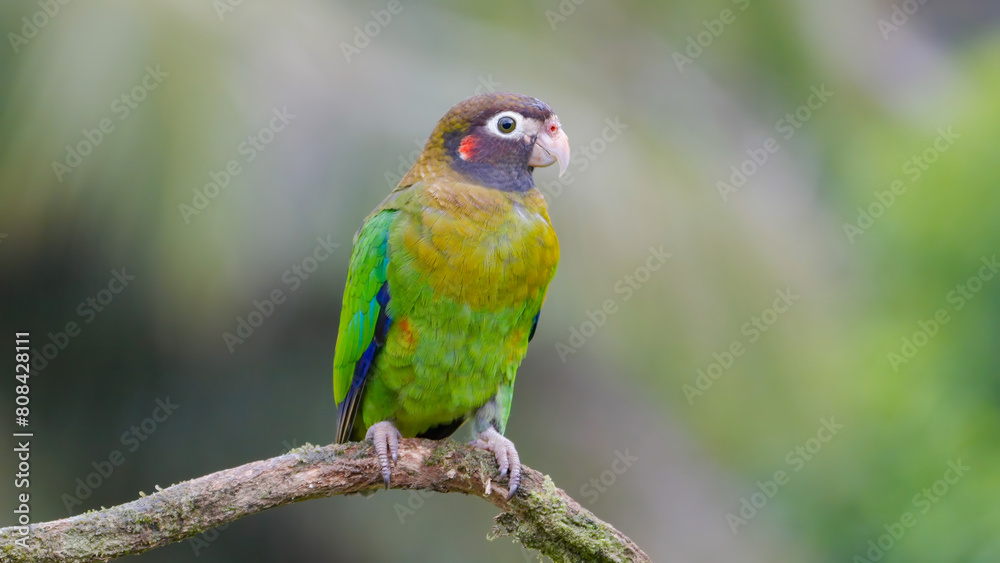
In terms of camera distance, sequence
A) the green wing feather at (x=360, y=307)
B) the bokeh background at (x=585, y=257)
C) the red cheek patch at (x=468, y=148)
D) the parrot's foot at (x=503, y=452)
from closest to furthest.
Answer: the parrot's foot at (x=503, y=452) → the green wing feather at (x=360, y=307) → the red cheek patch at (x=468, y=148) → the bokeh background at (x=585, y=257)

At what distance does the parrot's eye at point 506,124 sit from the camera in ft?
14.1

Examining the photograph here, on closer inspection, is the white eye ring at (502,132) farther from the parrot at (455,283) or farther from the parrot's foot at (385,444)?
the parrot's foot at (385,444)

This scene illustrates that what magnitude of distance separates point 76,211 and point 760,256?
662cm

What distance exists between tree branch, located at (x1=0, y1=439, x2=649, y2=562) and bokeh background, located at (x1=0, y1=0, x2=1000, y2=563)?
2.72m

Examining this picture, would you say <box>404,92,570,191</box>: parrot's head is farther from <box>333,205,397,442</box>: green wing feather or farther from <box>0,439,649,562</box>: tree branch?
<box>0,439,649,562</box>: tree branch

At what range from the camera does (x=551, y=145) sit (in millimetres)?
4355

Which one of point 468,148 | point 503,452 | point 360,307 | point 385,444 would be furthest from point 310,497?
point 468,148

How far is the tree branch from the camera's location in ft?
9.68

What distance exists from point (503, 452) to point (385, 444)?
574mm

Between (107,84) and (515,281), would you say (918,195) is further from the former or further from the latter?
(107,84)

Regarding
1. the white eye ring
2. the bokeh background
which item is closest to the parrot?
the white eye ring

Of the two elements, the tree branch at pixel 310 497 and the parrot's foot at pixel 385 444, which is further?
the parrot's foot at pixel 385 444

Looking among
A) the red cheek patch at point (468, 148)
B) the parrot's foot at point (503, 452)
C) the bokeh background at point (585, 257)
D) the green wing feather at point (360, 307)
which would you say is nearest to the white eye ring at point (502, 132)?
the red cheek patch at point (468, 148)

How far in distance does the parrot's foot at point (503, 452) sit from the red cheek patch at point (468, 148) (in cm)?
148
